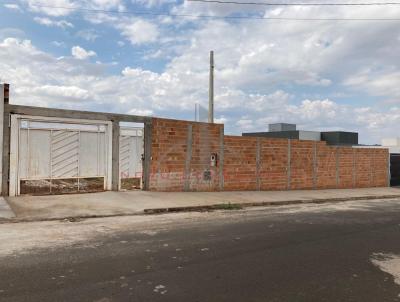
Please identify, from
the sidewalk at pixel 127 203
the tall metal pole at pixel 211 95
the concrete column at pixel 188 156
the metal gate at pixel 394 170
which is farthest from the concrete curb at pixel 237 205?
the metal gate at pixel 394 170

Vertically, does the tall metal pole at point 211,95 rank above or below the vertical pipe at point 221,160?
above

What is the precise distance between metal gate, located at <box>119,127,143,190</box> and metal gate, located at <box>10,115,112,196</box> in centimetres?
64

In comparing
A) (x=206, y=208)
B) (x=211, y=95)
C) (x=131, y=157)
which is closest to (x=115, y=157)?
(x=131, y=157)

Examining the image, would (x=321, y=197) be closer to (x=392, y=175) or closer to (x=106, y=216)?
(x=106, y=216)

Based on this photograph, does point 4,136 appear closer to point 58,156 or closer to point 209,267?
point 58,156

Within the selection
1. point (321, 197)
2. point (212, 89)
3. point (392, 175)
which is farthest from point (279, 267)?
point (392, 175)

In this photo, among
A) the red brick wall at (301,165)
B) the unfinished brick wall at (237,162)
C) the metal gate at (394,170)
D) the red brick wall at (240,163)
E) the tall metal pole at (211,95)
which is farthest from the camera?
the metal gate at (394,170)

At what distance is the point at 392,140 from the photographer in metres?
47.6

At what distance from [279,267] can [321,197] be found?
12.2 meters

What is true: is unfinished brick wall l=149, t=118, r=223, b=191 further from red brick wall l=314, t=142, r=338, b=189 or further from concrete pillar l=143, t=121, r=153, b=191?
red brick wall l=314, t=142, r=338, b=189

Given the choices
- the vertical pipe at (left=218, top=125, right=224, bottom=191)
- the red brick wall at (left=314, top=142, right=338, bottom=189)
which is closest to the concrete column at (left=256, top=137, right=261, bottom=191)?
the vertical pipe at (left=218, top=125, right=224, bottom=191)

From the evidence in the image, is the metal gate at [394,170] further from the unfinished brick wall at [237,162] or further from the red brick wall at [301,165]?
the red brick wall at [301,165]

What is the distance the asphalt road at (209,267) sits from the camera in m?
4.89

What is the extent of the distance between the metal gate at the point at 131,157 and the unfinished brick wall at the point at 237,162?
1.60ft
